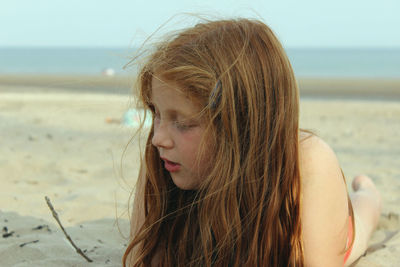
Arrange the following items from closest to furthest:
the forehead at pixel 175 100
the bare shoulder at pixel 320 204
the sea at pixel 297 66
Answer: the forehead at pixel 175 100
the bare shoulder at pixel 320 204
the sea at pixel 297 66

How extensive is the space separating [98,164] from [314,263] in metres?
3.06

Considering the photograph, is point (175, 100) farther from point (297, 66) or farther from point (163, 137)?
point (297, 66)

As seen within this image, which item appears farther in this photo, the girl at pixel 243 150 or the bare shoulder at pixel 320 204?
the bare shoulder at pixel 320 204

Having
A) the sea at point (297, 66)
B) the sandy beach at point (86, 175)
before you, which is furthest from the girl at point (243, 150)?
the sandy beach at point (86, 175)

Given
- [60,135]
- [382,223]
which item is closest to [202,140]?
[382,223]

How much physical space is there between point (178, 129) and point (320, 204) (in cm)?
62

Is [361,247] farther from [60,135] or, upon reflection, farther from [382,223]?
[60,135]

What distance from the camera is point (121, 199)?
3.48 m

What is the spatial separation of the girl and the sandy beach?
554 mm

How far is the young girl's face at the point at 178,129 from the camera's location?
1.69 meters

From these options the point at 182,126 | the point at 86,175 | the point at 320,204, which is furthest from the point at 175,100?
the point at 86,175

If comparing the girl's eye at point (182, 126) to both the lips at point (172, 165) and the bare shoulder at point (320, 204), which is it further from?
the bare shoulder at point (320, 204)

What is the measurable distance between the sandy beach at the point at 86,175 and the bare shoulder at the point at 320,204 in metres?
0.62

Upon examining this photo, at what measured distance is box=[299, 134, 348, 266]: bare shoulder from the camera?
5.88 ft
